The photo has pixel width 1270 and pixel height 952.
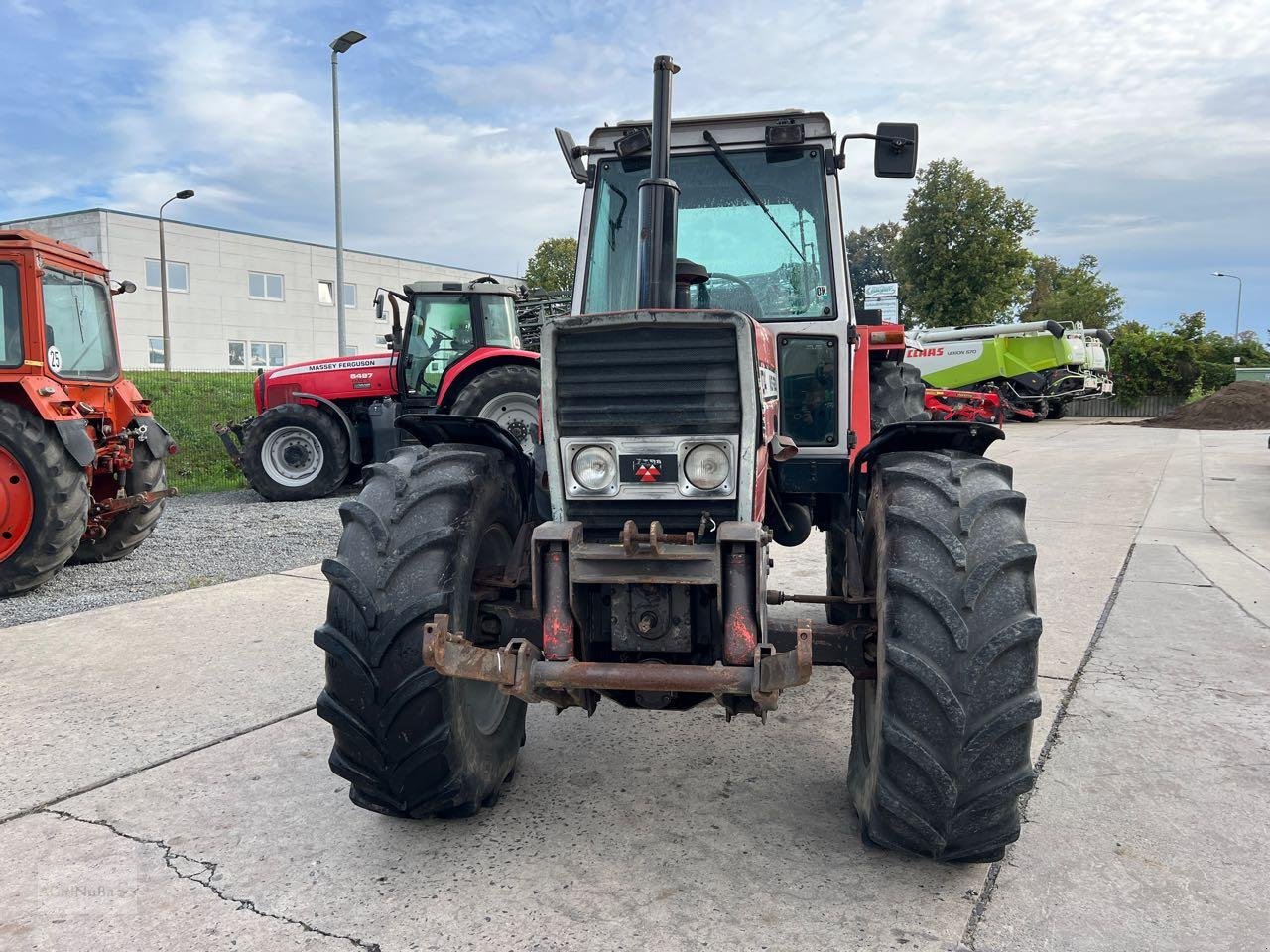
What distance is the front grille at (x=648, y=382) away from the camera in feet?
8.94

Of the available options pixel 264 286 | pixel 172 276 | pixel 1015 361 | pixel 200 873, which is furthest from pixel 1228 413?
pixel 172 276

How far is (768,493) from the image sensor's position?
378cm

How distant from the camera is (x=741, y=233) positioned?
4047 millimetres

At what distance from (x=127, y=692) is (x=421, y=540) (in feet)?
8.28

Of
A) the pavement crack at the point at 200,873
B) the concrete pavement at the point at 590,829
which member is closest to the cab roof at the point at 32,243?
the concrete pavement at the point at 590,829

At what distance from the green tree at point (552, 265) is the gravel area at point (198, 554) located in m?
22.5

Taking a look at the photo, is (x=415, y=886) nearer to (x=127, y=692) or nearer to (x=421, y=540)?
(x=421, y=540)

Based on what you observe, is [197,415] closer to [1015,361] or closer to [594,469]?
[594,469]

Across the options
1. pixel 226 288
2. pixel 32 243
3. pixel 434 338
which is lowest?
pixel 434 338

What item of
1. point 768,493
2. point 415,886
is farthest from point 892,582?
point 415,886

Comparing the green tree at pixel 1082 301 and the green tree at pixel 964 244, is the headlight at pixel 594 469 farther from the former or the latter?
the green tree at pixel 1082 301

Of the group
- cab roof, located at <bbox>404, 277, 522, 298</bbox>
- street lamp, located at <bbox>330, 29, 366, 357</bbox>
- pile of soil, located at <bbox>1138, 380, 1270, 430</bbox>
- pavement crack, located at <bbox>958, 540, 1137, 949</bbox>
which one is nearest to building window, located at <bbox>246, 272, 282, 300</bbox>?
street lamp, located at <bbox>330, 29, 366, 357</bbox>

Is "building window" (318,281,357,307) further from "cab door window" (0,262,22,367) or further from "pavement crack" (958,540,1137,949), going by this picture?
"pavement crack" (958,540,1137,949)

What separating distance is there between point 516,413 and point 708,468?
26.3 feet
